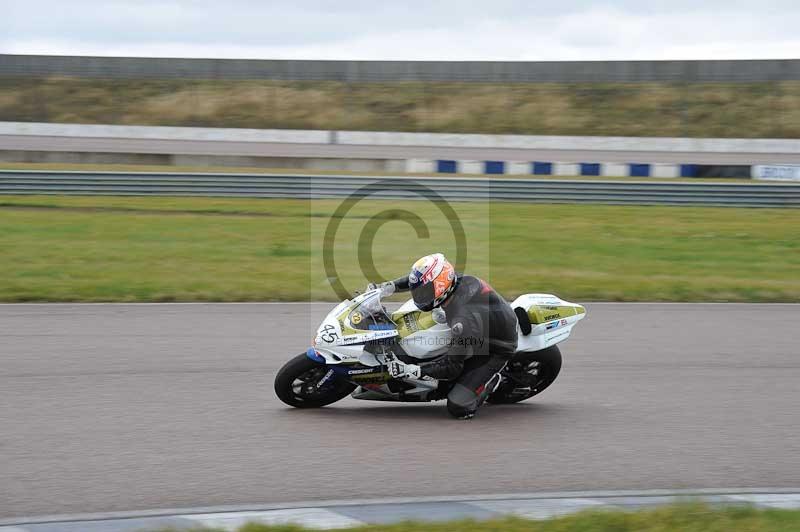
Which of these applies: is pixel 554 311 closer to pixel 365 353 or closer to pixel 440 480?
pixel 365 353

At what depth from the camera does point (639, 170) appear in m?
30.1

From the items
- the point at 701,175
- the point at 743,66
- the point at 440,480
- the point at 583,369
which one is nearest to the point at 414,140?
the point at 701,175

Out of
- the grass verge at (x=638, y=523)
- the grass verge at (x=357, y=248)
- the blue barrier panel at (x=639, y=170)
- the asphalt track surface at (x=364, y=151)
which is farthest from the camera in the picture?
the asphalt track surface at (x=364, y=151)

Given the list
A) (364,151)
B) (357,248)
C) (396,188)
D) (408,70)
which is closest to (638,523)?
(357,248)

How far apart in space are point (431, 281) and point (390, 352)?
2.32ft

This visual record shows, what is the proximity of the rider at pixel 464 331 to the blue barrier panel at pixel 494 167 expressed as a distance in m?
23.0

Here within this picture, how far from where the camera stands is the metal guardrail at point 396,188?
21219 mm

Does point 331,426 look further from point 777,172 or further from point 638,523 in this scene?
point 777,172

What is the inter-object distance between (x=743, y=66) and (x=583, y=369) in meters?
45.5

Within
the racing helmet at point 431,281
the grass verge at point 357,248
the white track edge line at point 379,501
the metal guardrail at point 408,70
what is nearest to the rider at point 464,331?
the racing helmet at point 431,281

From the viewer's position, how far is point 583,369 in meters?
9.23

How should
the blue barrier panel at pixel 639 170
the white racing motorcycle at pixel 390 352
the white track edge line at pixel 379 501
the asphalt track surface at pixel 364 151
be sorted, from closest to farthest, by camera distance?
the white track edge line at pixel 379 501 < the white racing motorcycle at pixel 390 352 < the blue barrier panel at pixel 639 170 < the asphalt track surface at pixel 364 151

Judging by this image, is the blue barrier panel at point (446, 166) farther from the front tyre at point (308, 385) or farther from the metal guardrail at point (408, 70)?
the metal guardrail at point (408, 70)

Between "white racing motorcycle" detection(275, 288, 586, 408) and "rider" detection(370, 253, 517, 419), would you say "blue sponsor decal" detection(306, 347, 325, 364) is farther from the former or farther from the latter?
"rider" detection(370, 253, 517, 419)
